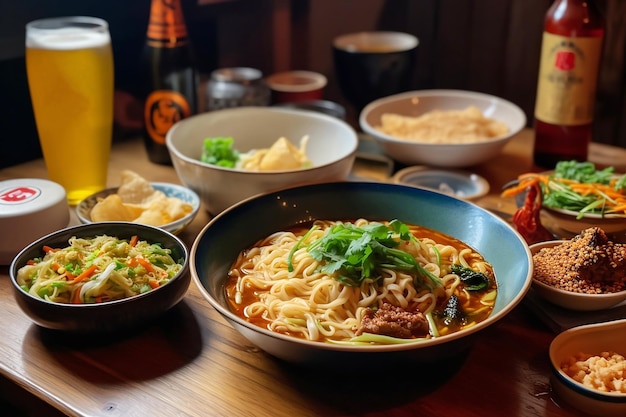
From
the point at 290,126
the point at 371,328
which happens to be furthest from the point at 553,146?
the point at 371,328

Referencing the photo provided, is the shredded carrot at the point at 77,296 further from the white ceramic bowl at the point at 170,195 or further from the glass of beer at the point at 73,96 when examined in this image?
the glass of beer at the point at 73,96

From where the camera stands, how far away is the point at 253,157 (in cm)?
191

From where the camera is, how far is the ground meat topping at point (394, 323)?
3.96ft

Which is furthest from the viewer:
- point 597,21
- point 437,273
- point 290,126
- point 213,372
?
point 290,126

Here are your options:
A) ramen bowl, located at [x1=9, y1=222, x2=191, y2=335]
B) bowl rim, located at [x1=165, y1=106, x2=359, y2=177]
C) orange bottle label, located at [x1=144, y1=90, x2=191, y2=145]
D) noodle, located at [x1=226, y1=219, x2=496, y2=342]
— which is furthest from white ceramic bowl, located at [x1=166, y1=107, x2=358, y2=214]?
ramen bowl, located at [x1=9, y1=222, x2=191, y2=335]

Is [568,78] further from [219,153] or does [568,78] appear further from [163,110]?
[163,110]

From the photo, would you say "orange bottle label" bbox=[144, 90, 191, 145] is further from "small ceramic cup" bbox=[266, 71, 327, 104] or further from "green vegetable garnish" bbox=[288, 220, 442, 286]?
"green vegetable garnish" bbox=[288, 220, 442, 286]

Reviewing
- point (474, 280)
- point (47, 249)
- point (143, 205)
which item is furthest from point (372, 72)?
point (47, 249)

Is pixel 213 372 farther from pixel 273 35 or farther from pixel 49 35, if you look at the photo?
pixel 273 35

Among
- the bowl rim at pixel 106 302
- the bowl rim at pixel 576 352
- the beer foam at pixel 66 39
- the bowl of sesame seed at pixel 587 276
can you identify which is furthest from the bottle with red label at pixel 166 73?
the bowl rim at pixel 576 352

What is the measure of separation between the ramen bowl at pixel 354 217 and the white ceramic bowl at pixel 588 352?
12 cm

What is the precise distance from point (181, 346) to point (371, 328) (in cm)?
39

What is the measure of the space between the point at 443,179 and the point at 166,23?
97 cm

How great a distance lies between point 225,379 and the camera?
1241 mm
